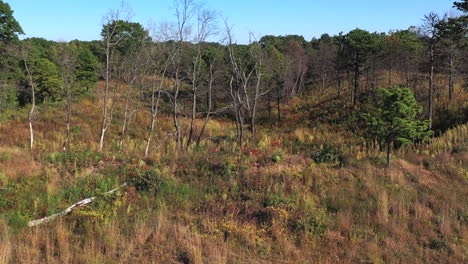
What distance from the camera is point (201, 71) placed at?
1000 inches

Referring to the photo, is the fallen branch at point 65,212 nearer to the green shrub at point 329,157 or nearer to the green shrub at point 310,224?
the green shrub at point 310,224

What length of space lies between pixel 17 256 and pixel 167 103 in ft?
130

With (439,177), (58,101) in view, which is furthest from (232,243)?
(58,101)

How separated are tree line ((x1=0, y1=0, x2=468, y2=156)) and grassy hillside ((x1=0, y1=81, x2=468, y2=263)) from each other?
679 centimetres

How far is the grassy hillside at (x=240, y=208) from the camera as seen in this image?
6070mm

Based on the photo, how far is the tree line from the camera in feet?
60.0

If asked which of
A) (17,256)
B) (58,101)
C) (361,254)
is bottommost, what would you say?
(361,254)

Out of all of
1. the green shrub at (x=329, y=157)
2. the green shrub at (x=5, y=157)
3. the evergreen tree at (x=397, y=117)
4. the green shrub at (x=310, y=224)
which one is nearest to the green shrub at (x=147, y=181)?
the green shrub at (x=310, y=224)

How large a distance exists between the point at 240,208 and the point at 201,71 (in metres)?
18.8

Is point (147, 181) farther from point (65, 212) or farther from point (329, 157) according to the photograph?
point (329, 157)

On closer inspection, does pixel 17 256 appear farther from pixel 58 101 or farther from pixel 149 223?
pixel 58 101

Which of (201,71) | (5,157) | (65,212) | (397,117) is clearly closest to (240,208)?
(65,212)

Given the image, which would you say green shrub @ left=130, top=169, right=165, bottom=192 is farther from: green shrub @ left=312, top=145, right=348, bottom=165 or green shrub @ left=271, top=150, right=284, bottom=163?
green shrub @ left=312, top=145, right=348, bottom=165

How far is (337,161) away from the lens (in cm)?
1245
